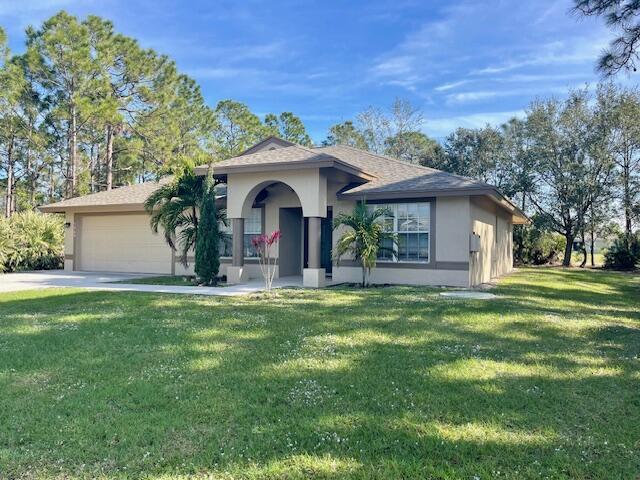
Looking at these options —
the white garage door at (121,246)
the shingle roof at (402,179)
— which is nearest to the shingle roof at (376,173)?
the shingle roof at (402,179)

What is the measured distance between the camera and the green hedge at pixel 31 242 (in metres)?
19.4

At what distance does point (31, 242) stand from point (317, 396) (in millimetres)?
20558

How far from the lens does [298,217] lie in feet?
56.1

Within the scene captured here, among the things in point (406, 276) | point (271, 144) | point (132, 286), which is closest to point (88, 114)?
Answer: point (271, 144)

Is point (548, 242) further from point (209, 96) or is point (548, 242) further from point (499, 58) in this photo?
point (209, 96)

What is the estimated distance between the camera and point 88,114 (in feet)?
83.3

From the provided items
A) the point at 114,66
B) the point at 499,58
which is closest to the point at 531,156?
the point at 499,58

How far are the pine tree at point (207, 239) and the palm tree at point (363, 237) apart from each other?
3.49 metres

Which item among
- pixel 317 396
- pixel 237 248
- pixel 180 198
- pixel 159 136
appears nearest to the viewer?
pixel 317 396

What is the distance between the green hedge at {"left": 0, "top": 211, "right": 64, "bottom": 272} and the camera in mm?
19364

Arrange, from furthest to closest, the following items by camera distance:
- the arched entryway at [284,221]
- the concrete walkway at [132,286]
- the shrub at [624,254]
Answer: the shrub at [624,254] → the arched entryway at [284,221] → the concrete walkway at [132,286]

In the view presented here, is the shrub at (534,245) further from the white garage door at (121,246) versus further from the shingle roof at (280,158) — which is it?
the white garage door at (121,246)

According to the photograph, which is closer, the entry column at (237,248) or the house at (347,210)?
the house at (347,210)

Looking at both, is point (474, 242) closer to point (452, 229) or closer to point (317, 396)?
point (452, 229)
